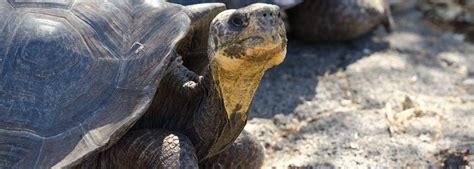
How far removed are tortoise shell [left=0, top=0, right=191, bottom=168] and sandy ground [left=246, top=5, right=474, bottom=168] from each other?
958mm

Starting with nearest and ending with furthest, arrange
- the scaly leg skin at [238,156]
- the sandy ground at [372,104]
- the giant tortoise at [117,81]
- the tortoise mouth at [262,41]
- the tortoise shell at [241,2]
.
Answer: the tortoise mouth at [262,41], the giant tortoise at [117,81], the scaly leg skin at [238,156], the sandy ground at [372,104], the tortoise shell at [241,2]

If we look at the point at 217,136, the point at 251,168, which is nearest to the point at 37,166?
the point at 217,136

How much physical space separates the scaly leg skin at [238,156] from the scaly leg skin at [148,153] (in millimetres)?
298

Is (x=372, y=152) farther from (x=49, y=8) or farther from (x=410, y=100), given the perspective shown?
(x=49, y=8)

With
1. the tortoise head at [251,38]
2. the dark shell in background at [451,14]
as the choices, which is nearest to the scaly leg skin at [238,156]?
the tortoise head at [251,38]

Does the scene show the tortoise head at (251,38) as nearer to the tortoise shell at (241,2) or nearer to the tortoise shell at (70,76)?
the tortoise shell at (70,76)

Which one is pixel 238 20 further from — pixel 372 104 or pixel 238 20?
pixel 372 104

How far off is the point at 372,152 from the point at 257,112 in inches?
28.6

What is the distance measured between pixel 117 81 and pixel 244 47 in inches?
20.1

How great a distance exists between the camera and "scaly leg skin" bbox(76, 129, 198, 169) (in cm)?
253

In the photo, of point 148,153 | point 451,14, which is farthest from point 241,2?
point 451,14

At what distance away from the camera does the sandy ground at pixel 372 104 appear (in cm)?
331

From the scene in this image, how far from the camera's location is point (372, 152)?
10.8 feet

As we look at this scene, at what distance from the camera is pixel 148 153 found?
2557mm
